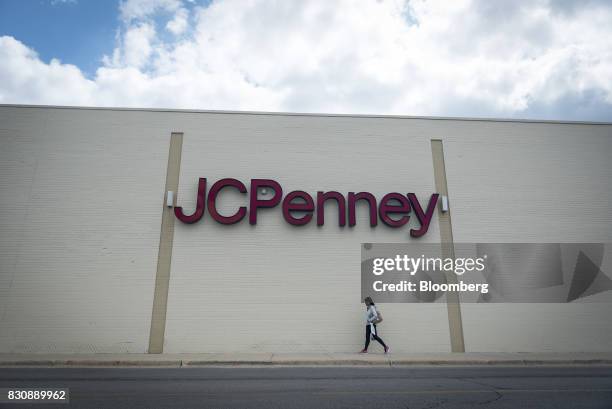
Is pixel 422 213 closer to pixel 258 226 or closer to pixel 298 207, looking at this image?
pixel 298 207

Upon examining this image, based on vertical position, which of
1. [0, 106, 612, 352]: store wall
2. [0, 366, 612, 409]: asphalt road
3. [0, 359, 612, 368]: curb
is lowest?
[0, 366, 612, 409]: asphalt road

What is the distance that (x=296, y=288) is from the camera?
13.8m

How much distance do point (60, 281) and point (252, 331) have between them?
7227mm

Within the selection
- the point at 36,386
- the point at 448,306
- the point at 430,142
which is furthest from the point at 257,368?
the point at 430,142

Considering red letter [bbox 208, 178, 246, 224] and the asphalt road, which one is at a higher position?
red letter [bbox 208, 178, 246, 224]

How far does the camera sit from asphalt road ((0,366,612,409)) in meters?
6.13

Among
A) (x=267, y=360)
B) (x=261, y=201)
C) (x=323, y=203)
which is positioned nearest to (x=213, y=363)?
(x=267, y=360)

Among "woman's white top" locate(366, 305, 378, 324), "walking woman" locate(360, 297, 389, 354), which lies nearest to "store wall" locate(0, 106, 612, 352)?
"walking woman" locate(360, 297, 389, 354)

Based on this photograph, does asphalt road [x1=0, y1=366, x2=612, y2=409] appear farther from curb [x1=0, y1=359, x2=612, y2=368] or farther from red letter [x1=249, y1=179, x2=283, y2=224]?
red letter [x1=249, y1=179, x2=283, y2=224]

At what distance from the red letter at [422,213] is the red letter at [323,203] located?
2765mm

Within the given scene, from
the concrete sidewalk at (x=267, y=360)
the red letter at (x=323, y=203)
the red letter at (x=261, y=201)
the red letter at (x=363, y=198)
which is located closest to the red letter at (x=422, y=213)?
the red letter at (x=363, y=198)

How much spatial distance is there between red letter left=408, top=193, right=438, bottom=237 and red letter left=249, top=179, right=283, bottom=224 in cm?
533

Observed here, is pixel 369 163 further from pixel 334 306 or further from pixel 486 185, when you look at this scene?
pixel 334 306

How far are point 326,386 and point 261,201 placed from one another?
8.17 meters
